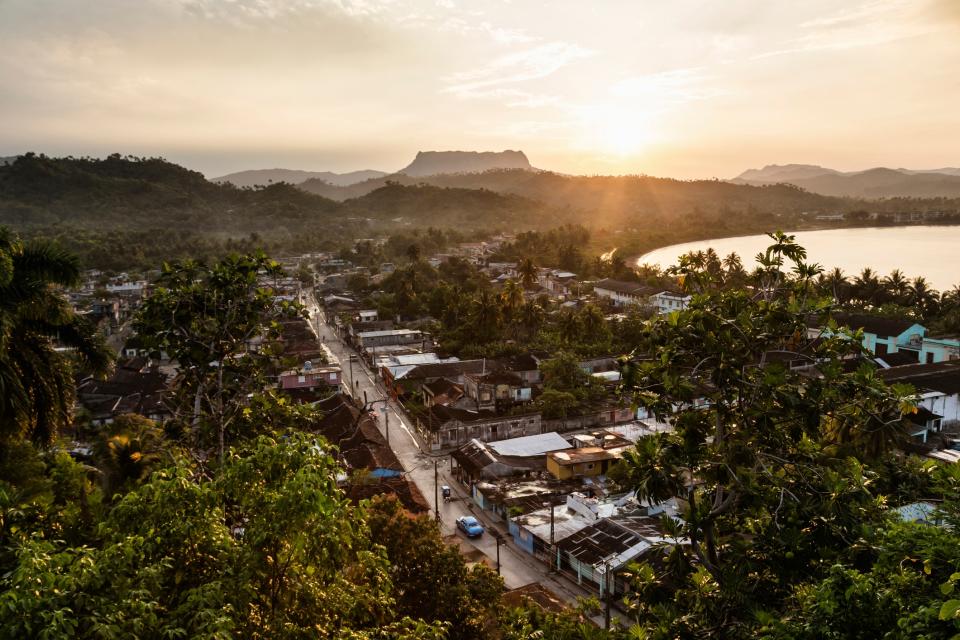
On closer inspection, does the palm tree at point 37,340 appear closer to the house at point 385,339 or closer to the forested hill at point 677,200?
the house at point 385,339

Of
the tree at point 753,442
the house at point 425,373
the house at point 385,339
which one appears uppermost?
the tree at point 753,442

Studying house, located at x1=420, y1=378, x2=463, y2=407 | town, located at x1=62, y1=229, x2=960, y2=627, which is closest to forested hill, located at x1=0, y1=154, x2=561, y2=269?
town, located at x1=62, y1=229, x2=960, y2=627

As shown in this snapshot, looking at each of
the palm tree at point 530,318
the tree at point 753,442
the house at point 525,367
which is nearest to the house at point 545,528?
the tree at point 753,442

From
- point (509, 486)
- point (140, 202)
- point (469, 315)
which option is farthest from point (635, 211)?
point (509, 486)

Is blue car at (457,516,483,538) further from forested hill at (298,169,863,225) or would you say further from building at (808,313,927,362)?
forested hill at (298,169,863,225)

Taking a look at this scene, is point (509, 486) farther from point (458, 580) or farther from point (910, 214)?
point (910, 214)

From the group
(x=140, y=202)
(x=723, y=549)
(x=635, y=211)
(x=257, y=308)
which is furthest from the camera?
(x=635, y=211)
